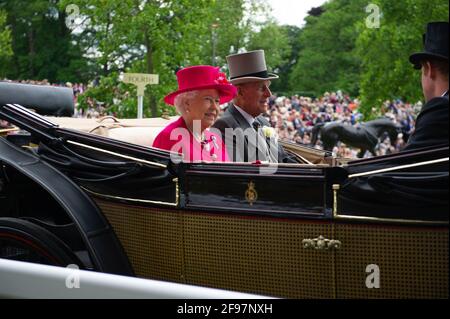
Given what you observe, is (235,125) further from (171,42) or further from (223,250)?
(171,42)

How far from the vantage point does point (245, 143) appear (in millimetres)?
4234

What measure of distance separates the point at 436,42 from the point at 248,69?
212cm

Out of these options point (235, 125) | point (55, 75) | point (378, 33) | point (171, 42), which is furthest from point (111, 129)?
point (55, 75)

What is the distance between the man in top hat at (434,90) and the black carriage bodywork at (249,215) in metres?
0.14

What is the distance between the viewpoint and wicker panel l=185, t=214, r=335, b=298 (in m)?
2.53

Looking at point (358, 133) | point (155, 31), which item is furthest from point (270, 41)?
point (155, 31)

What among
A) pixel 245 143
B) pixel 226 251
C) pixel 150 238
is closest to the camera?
pixel 226 251

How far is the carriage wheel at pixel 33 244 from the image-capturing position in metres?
3.05

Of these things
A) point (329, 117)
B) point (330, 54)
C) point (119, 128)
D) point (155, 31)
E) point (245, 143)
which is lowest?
point (245, 143)

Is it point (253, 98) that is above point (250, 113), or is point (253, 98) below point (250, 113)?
above

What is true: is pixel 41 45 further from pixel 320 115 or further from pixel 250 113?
pixel 250 113

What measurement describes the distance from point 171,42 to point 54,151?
7.51 m

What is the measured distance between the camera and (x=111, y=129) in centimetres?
383

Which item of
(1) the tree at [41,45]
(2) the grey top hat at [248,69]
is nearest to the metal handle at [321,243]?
(2) the grey top hat at [248,69]
